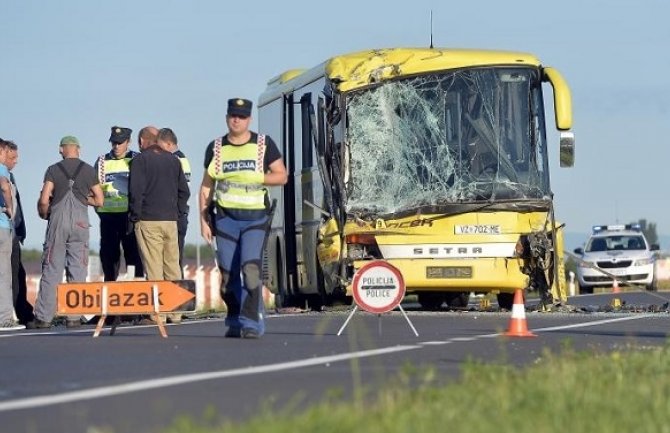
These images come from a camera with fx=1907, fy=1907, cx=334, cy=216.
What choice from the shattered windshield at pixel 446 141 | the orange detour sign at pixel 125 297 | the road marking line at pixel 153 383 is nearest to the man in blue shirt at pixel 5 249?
the orange detour sign at pixel 125 297

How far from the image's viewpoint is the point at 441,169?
971 inches

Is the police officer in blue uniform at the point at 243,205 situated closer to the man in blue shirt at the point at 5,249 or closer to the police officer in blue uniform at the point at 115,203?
the man in blue shirt at the point at 5,249

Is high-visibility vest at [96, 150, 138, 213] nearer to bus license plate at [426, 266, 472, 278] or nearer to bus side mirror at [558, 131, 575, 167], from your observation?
bus license plate at [426, 266, 472, 278]

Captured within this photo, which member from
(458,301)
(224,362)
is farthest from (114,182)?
Result: (224,362)

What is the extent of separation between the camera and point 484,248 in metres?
24.1

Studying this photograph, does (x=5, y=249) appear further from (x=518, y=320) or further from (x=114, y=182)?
(x=518, y=320)

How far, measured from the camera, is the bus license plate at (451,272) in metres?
24.0

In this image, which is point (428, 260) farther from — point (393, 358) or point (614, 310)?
point (393, 358)

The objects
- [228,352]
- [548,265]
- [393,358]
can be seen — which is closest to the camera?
[393,358]

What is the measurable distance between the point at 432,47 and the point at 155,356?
13.0 m

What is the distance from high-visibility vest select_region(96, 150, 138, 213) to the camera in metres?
22.2

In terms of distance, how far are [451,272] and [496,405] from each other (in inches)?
598

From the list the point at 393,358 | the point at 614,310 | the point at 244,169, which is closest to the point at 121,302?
the point at 244,169

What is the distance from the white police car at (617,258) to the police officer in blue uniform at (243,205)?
30603 mm
